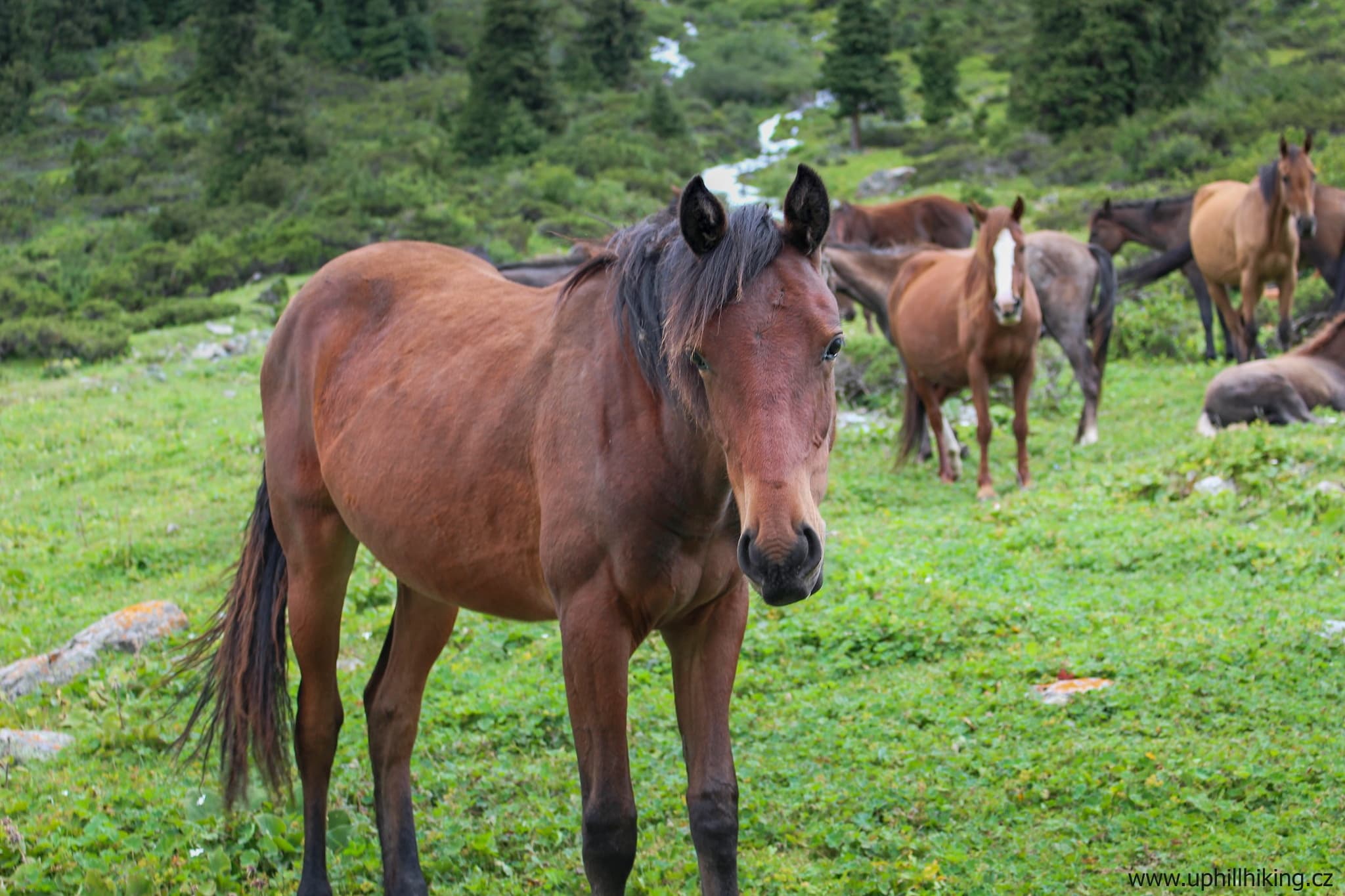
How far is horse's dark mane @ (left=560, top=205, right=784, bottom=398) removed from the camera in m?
2.65

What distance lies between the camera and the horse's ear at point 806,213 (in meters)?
2.71

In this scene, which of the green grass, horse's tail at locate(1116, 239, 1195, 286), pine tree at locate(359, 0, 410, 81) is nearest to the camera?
the green grass

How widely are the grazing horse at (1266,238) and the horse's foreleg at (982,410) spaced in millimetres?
4435

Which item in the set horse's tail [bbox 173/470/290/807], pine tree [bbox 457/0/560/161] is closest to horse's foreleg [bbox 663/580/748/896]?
horse's tail [bbox 173/470/290/807]

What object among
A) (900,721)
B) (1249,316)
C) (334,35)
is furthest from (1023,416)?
(334,35)

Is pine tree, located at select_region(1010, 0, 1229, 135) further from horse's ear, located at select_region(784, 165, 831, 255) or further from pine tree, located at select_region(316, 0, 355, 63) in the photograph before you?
horse's ear, located at select_region(784, 165, 831, 255)

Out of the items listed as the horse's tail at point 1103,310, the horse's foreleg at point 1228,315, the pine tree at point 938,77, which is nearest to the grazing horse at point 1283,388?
the horse's tail at point 1103,310

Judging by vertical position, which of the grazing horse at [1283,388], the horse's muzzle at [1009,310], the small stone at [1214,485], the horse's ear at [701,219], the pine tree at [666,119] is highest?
the horse's ear at [701,219]

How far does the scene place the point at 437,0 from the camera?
6031cm

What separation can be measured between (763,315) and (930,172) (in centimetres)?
3179

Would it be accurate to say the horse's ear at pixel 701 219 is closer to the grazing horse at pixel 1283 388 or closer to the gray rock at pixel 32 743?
the gray rock at pixel 32 743

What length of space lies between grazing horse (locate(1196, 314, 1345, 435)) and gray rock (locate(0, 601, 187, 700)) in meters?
8.02

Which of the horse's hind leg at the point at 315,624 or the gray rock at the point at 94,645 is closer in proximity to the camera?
the horse's hind leg at the point at 315,624

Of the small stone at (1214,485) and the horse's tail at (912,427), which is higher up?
the small stone at (1214,485)
